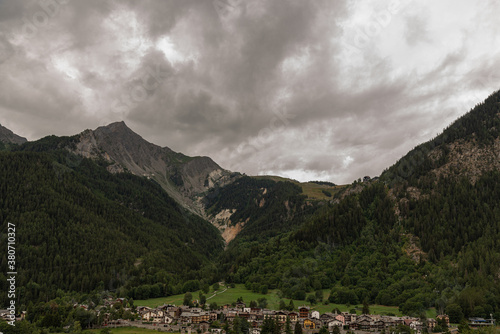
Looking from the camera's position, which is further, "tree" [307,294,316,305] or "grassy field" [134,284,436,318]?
"tree" [307,294,316,305]

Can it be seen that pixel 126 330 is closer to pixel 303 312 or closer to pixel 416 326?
pixel 303 312

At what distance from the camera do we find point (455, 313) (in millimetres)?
123375

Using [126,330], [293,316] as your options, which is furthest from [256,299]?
→ [126,330]

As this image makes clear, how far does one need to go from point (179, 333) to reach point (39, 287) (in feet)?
422

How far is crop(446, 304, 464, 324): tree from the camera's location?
123m

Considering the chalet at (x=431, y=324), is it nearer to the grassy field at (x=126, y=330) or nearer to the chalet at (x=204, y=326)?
the chalet at (x=204, y=326)

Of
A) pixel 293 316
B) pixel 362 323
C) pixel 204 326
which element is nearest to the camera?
pixel 204 326

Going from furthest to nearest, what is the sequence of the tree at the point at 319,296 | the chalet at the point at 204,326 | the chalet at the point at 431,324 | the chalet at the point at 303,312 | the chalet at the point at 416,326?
the tree at the point at 319,296 → the chalet at the point at 303,312 → the chalet at the point at 204,326 → the chalet at the point at 431,324 → the chalet at the point at 416,326

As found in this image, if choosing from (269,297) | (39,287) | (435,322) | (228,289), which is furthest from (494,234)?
(39,287)

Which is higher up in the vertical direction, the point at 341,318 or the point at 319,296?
the point at 319,296

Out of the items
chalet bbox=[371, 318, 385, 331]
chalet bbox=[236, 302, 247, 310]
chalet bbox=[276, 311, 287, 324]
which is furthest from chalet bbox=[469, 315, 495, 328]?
chalet bbox=[236, 302, 247, 310]

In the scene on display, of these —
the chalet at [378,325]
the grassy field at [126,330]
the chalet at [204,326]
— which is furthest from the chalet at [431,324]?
the grassy field at [126,330]

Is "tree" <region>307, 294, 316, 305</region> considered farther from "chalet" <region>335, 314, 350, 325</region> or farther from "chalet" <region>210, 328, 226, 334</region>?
"chalet" <region>210, 328, 226, 334</region>

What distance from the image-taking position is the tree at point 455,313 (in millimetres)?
122812
